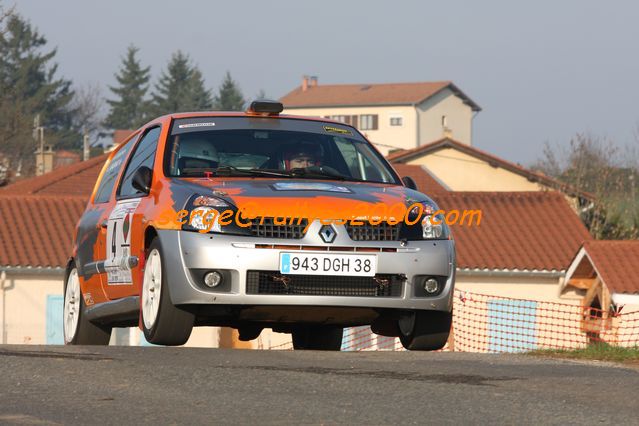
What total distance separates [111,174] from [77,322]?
123 centimetres

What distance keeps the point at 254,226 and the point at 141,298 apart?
50.0 inches

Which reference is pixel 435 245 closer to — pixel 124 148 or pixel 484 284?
pixel 124 148

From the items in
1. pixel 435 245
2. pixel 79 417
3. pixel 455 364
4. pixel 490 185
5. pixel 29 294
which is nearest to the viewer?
pixel 79 417

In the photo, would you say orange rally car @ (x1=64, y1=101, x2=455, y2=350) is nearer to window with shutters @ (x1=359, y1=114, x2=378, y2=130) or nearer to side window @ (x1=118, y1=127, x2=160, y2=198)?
side window @ (x1=118, y1=127, x2=160, y2=198)

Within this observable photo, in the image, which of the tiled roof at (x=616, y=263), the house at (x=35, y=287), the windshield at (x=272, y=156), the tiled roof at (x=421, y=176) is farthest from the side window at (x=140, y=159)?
the tiled roof at (x=421, y=176)

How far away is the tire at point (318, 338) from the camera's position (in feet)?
40.4

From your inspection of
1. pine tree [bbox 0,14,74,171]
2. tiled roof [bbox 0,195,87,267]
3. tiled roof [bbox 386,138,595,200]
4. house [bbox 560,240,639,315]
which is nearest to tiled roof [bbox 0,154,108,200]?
tiled roof [bbox 0,195,87,267]

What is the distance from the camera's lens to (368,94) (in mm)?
138250

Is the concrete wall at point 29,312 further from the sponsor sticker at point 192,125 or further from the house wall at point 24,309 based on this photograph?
the sponsor sticker at point 192,125

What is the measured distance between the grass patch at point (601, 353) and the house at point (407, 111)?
11457 centimetres

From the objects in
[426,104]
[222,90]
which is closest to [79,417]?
[426,104]

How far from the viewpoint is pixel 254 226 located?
9.51m

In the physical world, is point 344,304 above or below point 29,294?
above

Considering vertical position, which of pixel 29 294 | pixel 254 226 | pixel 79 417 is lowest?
pixel 29 294
